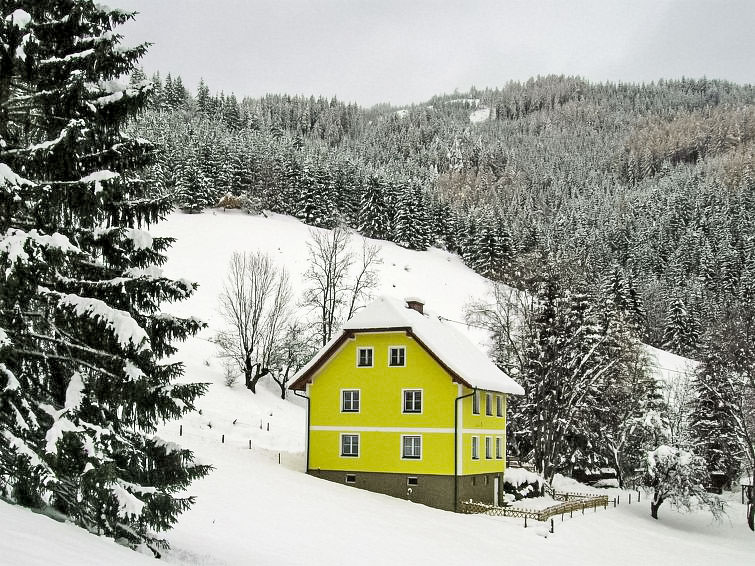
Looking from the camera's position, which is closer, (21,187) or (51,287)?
(21,187)

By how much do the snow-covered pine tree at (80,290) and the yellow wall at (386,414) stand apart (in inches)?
870

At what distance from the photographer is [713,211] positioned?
152625 mm

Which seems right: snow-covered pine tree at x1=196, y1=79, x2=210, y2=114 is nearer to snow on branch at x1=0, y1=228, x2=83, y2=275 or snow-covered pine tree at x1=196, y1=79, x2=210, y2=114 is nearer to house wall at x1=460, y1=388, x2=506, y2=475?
house wall at x1=460, y1=388, x2=506, y2=475

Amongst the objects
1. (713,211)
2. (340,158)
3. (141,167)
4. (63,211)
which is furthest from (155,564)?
(713,211)

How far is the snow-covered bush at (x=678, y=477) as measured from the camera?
142ft

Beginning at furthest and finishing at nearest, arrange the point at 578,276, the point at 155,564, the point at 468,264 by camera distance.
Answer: the point at 468,264 → the point at 578,276 → the point at 155,564

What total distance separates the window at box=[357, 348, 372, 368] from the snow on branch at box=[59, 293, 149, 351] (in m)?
25.3

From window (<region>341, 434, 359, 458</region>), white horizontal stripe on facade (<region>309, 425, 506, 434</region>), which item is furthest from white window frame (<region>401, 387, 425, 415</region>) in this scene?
window (<region>341, 434, 359, 458</region>)

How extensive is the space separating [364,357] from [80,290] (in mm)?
24841

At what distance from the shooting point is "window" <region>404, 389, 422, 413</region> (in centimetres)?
3666

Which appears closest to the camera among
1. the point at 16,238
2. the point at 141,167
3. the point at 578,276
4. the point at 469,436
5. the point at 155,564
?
the point at 16,238

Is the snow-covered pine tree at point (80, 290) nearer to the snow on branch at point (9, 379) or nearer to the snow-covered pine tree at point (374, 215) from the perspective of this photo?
the snow on branch at point (9, 379)

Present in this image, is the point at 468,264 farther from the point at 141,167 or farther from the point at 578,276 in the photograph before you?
the point at 141,167

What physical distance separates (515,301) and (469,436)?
14.6 m
